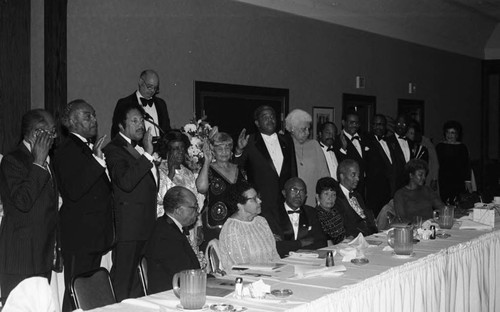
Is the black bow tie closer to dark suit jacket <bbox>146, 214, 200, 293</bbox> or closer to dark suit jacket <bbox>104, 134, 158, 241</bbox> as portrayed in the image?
dark suit jacket <bbox>104, 134, 158, 241</bbox>

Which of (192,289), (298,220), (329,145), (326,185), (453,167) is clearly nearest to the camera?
(192,289)

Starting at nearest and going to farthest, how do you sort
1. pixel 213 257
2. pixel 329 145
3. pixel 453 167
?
pixel 213 257, pixel 329 145, pixel 453 167

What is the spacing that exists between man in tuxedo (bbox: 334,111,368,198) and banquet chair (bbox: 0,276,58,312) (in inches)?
188

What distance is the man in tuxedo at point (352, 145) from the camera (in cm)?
704

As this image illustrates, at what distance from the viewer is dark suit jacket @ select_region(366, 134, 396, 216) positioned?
7410 mm

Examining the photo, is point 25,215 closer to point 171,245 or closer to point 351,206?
point 171,245

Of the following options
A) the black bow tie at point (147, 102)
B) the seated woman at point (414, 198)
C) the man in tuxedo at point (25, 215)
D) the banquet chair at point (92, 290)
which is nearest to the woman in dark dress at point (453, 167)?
the seated woman at point (414, 198)

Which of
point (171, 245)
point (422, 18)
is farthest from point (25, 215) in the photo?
point (422, 18)

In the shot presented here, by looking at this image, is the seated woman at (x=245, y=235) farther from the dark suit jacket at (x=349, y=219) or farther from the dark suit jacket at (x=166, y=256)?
the dark suit jacket at (x=349, y=219)

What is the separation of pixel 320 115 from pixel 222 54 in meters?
1.99

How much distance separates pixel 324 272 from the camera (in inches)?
141

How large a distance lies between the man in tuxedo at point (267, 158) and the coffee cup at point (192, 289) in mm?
2723

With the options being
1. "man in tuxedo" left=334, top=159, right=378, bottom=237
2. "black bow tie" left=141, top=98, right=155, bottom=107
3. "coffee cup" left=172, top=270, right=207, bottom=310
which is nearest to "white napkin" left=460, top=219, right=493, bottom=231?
"man in tuxedo" left=334, top=159, right=378, bottom=237

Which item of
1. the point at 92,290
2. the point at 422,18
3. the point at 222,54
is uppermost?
the point at 422,18
